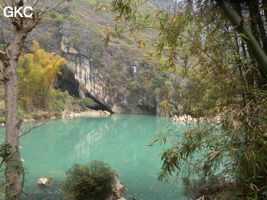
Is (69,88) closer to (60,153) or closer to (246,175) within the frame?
(60,153)

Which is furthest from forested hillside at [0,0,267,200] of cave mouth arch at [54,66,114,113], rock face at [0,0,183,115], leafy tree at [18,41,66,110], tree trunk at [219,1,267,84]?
rock face at [0,0,183,115]

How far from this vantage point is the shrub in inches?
113

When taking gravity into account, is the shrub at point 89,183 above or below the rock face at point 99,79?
below

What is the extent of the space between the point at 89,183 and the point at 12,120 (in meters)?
1.39

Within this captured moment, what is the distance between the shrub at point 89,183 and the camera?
2.88 metres

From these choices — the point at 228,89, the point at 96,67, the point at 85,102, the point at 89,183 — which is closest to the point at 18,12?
the point at 228,89

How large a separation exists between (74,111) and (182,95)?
1824cm

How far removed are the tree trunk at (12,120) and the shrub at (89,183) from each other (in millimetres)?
1124

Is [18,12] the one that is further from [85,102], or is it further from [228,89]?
[85,102]

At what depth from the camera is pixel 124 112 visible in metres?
23.1

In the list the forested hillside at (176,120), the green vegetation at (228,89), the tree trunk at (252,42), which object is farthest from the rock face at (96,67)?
the tree trunk at (252,42)

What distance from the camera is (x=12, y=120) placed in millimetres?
1810

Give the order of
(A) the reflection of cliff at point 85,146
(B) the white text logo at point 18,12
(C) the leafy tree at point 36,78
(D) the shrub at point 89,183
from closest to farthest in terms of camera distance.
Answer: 1. (B) the white text logo at point 18,12
2. (D) the shrub at point 89,183
3. (A) the reflection of cliff at point 85,146
4. (C) the leafy tree at point 36,78

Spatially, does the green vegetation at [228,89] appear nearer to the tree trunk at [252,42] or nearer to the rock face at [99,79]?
the tree trunk at [252,42]
